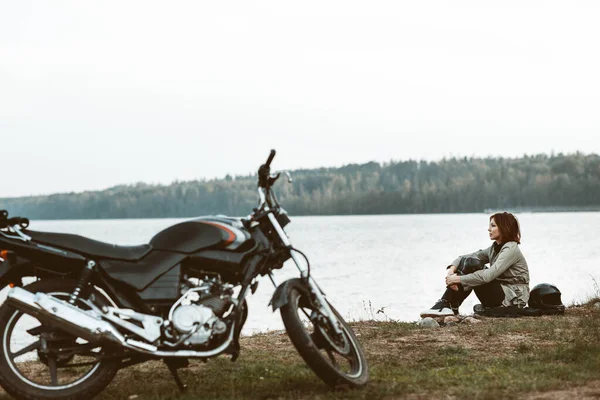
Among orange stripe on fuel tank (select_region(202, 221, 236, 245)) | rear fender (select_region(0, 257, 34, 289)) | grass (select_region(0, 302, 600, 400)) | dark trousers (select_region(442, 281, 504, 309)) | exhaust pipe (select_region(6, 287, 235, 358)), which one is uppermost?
orange stripe on fuel tank (select_region(202, 221, 236, 245))

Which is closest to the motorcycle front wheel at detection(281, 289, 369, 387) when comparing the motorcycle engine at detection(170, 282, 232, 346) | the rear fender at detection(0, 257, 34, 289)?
the motorcycle engine at detection(170, 282, 232, 346)

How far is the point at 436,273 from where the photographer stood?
36375 mm

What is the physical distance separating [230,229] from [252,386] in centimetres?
131

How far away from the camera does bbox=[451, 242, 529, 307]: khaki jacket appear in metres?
9.75

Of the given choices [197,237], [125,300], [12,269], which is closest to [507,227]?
[197,237]

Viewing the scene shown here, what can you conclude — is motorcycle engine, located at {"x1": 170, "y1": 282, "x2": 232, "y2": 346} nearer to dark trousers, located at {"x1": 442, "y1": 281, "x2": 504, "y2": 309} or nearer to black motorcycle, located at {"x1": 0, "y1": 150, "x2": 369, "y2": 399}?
black motorcycle, located at {"x1": 0, "y1": 150, "x2": 369, "y2": 399}

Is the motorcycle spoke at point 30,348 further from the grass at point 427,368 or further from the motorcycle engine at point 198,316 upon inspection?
the motorcycle engine at point 198,316

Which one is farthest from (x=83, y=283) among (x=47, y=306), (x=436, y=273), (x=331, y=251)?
(x=331, y=251)

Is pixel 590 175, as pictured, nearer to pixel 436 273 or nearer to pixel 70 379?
pixel 436 273

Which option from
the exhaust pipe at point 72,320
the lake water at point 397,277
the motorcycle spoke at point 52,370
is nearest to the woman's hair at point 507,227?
the lake water at point 397,277

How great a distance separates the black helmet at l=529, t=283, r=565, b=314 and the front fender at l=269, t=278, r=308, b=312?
18.5 ft

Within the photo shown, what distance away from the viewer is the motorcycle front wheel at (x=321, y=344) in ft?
18.7

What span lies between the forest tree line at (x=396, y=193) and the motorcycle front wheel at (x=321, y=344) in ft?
454

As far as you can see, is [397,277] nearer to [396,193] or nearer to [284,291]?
[284,291]
